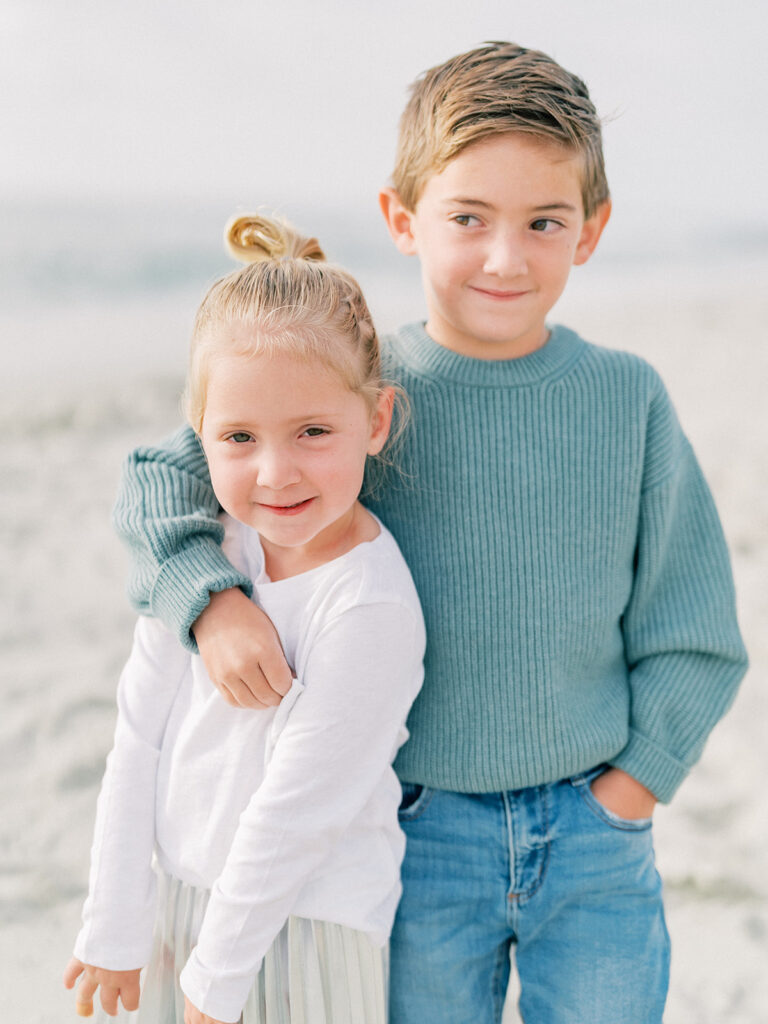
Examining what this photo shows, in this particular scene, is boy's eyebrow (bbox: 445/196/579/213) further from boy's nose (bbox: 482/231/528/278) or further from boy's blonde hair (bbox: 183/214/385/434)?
boy's blonde hair (bbox: 183/214/385/434)

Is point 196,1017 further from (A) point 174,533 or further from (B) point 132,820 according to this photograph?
(A) point 174,533

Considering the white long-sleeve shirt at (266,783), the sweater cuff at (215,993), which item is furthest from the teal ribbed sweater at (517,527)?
the sweater cuff at (215,993)

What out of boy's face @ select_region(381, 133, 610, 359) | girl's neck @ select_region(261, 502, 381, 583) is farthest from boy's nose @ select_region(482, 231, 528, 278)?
girl's neck @ select_region(261, 502, 381, 583)

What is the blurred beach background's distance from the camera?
2.34 metres

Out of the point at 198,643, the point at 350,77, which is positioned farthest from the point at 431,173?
the point at 350,77

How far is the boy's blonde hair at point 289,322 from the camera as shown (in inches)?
Answer: 44.9

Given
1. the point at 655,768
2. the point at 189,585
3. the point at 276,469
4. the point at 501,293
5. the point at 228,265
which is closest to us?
the point at 276,469

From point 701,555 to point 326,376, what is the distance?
0.68 metres

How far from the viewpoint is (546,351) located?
1436mm

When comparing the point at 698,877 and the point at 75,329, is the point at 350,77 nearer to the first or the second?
the point at 75,329

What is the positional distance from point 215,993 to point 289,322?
31.0 inches

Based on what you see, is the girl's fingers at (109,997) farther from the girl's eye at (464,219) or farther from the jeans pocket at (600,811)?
the girl's eye at (464,219)

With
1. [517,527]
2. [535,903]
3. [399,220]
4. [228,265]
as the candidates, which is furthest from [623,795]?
[228,265]

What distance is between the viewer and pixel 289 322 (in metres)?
1.14
